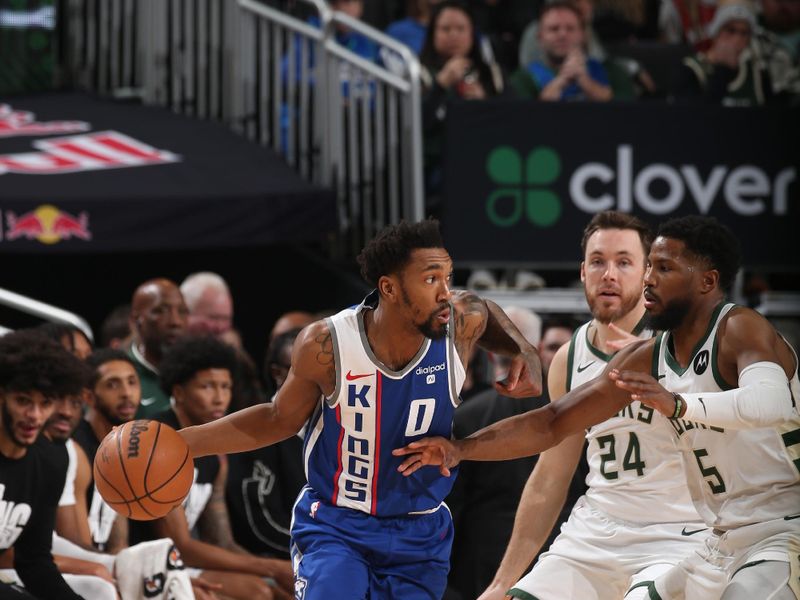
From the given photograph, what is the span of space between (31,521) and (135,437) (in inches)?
64.1

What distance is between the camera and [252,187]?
1022 cm

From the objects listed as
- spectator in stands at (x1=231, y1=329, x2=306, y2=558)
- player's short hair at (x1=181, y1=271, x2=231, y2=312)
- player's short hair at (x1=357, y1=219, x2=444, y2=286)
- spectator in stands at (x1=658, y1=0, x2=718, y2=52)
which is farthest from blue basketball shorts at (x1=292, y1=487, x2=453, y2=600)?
spectator in stands at (x1=658, y1=0, x2=718, y2=52)

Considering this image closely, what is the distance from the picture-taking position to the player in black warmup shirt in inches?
269

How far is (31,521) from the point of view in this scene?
688cm

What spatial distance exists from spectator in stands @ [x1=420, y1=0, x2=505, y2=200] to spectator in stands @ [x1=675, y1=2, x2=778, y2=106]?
1.62 metres

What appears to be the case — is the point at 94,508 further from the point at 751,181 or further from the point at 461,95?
the point at 751,181

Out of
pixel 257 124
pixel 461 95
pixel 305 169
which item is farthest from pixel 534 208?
pixel 257 124

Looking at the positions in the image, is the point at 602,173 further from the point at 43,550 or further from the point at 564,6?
the point at 43,550

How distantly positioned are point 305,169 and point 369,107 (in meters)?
0.73

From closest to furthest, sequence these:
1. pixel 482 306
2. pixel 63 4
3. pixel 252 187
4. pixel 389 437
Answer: pixel 389 437 < pixel 482 306 < pixel 252 187 < pixel 63 4

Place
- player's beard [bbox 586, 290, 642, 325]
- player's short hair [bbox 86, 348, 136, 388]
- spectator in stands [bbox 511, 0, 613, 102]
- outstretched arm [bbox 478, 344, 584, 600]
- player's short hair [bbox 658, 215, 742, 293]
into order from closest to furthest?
player's short hair [bbox 658, 215, 742, 293] < outstretched arm [bbox 478, 344, 584, 600] < player's beard [bbox 586, 290, 642, 325] < player's short hair [bbox 86, 348, 136, 388] < spectator in stands [bbox 511, 0, 613, 102]

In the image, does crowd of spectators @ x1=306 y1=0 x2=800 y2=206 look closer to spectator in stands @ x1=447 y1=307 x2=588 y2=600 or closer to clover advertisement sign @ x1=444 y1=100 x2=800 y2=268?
clover advertisement sign @ x1=444 y1=100 x2=800 y2=268

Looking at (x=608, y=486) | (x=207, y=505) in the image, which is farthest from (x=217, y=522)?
(x=608, y=486)

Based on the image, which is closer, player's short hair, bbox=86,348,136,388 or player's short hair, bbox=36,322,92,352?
player's short hair, bbox=86,348,136,388
